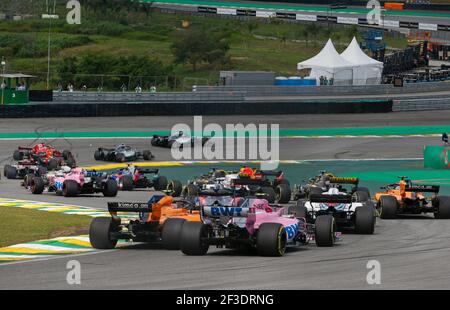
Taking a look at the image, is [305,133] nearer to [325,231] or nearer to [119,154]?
[119,154]

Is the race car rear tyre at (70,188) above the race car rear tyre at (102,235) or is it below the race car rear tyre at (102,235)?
below

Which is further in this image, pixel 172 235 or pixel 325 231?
pixel 325 231

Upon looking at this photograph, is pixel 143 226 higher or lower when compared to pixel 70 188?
higher

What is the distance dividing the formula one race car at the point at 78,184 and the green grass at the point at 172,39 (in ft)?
130

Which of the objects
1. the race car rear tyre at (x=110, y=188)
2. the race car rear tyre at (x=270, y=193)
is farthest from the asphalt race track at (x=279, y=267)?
the race car rear tyre at (x=110, y=188)

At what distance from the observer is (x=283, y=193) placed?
32.0m

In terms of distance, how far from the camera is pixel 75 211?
27797 mm

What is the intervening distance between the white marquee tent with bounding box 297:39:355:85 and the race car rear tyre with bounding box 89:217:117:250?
190ft

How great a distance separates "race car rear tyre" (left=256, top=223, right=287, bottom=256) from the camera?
19000 mm

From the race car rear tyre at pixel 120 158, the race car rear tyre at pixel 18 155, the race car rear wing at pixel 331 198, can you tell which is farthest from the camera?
the race car rear tyre at pixel 120 158

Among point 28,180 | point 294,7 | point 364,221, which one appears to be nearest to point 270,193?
point 364,221

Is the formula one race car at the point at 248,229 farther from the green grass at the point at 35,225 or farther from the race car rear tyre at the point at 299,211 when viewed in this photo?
the green grass at the point at 35,225

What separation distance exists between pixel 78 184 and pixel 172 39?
62.2m

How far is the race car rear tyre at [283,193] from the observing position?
31.9 metres
